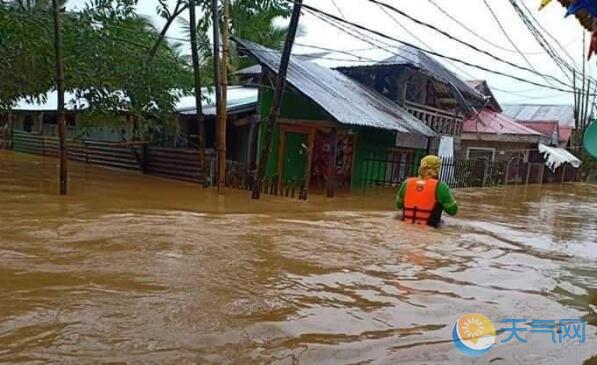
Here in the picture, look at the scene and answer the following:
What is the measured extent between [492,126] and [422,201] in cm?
2014

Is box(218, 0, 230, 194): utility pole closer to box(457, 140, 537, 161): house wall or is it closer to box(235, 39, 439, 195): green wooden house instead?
box(235, 39, 439, 195): green wooden house

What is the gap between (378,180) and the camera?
19531 mm

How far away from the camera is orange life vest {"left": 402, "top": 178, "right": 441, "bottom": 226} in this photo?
29.0 ft

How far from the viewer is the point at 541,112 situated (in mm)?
36844

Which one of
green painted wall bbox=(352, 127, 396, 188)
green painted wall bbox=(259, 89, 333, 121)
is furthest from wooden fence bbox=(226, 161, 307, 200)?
green painted wall bbox=(352, 127, 396, 188)

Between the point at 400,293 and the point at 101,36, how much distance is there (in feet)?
33.8

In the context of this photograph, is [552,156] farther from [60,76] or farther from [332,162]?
[60,76]

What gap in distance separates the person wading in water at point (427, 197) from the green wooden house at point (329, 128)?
413 cm

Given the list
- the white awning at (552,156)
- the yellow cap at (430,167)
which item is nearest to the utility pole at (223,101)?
the yellow cap at (430,167)

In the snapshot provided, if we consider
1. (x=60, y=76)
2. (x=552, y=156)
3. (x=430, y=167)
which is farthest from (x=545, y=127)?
(x=60, y=76)

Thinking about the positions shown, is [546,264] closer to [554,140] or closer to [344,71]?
[344,71]

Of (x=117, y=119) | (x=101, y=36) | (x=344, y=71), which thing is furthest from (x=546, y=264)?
(x=344, y=71)

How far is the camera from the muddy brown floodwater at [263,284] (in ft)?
11.9

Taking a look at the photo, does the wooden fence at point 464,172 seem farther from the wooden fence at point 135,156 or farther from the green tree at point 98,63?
the green tree at point 98,63
